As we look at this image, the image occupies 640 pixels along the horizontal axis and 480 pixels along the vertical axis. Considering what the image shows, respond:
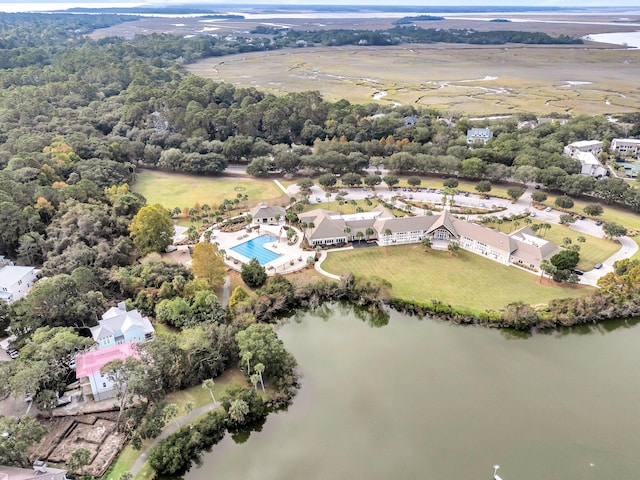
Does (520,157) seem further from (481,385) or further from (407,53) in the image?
(407,53)

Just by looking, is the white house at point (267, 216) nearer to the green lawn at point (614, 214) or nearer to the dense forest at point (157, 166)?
the dense forest at point (157, 166)

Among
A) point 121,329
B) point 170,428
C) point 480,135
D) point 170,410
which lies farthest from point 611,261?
point 121,329

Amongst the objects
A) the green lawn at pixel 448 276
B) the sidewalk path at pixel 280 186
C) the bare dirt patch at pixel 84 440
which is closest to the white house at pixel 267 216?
the sidewalk path at pixel 280 186

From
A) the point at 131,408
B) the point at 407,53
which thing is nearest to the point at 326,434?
the point at 131,408

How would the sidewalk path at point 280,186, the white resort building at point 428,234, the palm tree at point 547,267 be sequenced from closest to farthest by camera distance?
1. the palm tree at point 547,267
2. the white resort building at point 428,234
3. the sidewalk path at point 280,186

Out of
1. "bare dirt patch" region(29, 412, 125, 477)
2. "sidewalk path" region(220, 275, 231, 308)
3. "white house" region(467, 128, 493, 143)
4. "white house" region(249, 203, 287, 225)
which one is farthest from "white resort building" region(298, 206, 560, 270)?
"white house" region(467, 128, 493, 143)

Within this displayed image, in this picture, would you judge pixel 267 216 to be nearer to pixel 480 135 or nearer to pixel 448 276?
pixel 448 276

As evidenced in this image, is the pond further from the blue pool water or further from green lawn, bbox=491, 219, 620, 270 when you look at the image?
the blue pool water
